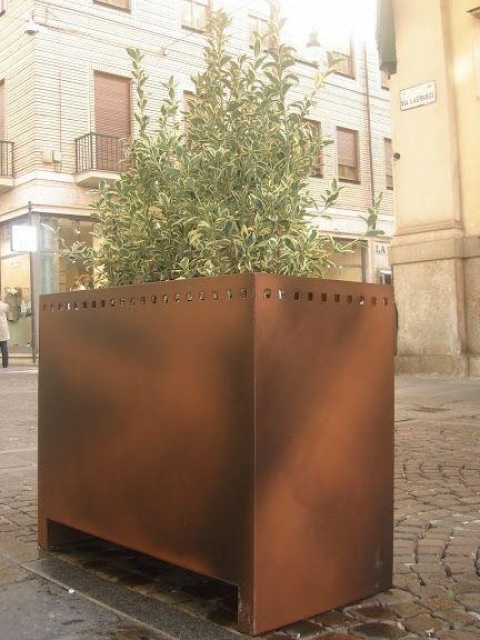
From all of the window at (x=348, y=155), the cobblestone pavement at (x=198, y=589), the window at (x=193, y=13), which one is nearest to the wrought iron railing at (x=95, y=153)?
the window at (x=193, y=13)

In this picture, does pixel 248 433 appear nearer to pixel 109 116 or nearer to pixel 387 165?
pixel 109 116

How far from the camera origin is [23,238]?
56.6 feet

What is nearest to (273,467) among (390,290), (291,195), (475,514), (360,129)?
(390,290)

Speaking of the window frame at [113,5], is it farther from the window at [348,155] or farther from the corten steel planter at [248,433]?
the corten steel planter at [248,433]

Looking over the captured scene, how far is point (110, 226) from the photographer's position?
3.00 meters

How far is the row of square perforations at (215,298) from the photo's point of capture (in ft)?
7.29

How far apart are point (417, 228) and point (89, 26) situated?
11891 mm

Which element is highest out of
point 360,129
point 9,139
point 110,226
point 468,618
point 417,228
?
point 360,129

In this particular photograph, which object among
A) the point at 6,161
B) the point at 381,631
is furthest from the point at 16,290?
the point at 381,631

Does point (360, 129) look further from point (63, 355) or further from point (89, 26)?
point (63, 355)

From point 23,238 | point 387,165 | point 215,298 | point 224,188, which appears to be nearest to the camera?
point 215,298

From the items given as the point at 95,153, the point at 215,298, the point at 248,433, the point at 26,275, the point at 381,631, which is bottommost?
the point at 381,631

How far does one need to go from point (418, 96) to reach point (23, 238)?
9.72 metres

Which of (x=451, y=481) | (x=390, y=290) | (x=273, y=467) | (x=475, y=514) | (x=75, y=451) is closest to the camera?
(x=273, y=467)
